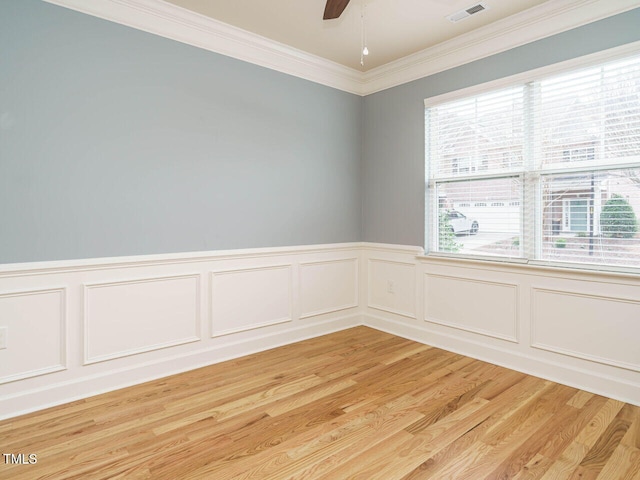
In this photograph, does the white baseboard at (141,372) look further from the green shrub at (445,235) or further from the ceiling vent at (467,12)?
the ceiling vent at (467,12)

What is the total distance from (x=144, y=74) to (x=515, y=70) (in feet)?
9.26

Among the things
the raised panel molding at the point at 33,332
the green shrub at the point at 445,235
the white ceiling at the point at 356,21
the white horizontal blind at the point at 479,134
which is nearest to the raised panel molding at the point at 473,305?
Answer: the green shrub at the point at 445,235

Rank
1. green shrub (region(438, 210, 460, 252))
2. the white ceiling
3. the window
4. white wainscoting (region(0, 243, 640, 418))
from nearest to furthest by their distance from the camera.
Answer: white wainscoting (region(0, 243, 640, 418)) → the window → the white ceiling → green shrub (region(438, 210, 460, 252))

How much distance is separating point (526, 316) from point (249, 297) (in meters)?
2.28

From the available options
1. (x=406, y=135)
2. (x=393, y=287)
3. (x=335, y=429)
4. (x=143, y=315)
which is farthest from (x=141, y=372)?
(x=406, y=135)

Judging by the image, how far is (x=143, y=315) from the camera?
2.86m

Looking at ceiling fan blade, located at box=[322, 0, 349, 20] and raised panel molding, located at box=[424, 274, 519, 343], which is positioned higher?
ceiling fan blade, located at box=[322, 0, 349, 20]

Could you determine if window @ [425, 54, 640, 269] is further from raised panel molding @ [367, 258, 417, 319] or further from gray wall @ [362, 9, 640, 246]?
raised panel molding @ [367, 258, 417, 319]

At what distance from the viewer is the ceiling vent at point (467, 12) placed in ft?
9.26

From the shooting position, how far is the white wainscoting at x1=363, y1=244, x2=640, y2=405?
259cm

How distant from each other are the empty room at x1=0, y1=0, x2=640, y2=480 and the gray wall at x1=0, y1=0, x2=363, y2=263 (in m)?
0.01

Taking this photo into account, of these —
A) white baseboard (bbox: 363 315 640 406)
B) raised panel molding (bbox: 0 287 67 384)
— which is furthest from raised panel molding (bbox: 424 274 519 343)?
raised panel molding (bbox: 0 287 67 384)

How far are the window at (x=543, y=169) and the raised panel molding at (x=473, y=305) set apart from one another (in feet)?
0.91

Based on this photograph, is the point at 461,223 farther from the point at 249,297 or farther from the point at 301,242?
the point at 249,297
